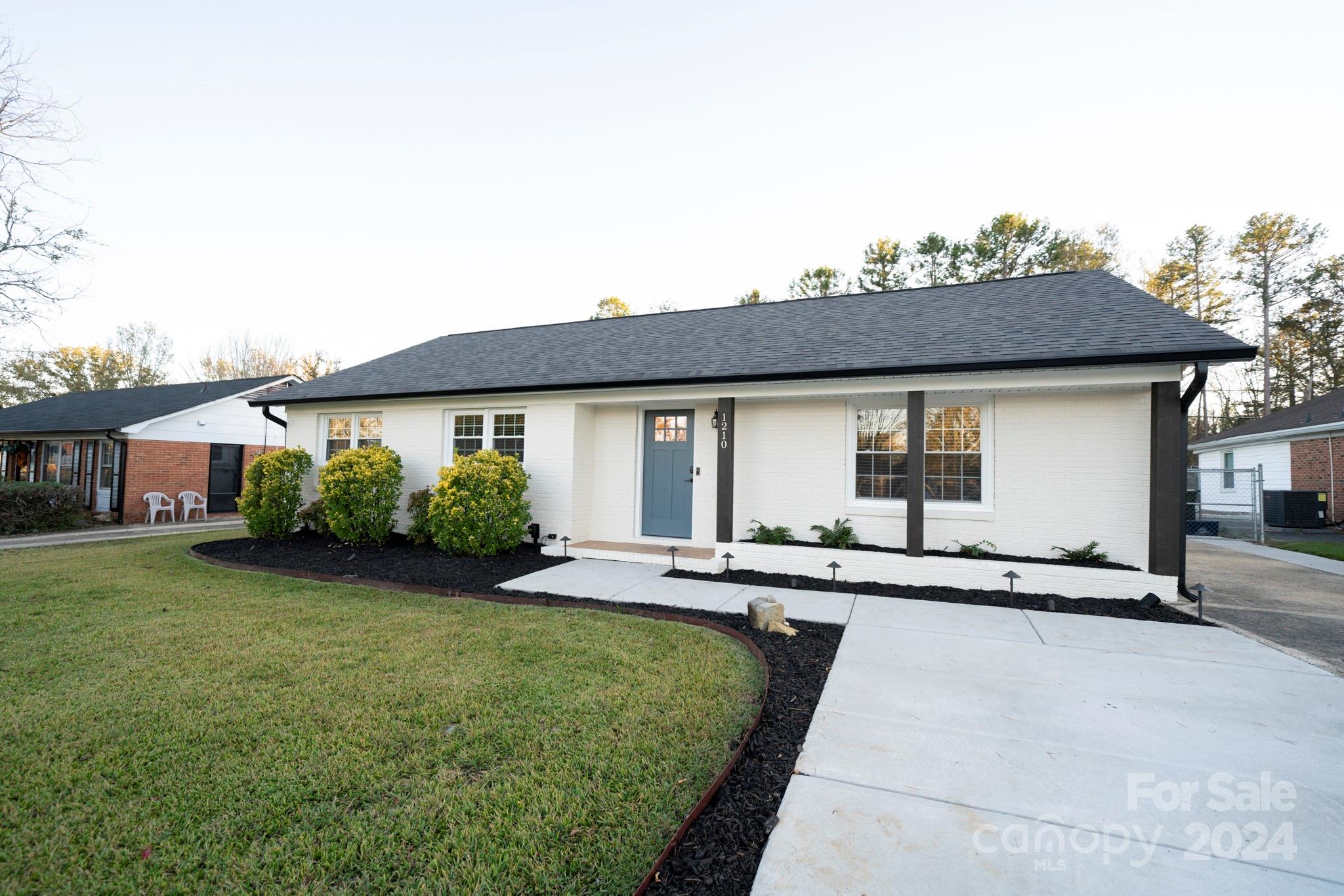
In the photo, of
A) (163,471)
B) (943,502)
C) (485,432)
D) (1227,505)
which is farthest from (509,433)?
(1227,505)

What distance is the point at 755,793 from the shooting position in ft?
7.67

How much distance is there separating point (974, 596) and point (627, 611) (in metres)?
3.96

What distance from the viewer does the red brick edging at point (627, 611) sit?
200cm

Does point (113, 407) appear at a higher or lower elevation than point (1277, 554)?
higher

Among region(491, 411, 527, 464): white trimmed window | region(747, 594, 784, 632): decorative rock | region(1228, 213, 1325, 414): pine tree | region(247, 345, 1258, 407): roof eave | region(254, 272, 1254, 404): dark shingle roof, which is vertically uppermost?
region(1228, 213, 1325, 414): pine tree

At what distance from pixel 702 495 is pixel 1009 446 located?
4.29m

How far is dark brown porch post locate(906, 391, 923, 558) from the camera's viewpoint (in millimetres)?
6281

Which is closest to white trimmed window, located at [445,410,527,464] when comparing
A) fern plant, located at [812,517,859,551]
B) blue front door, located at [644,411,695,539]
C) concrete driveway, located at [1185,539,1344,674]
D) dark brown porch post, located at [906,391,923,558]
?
blue front door, located at [644,411,695,539]

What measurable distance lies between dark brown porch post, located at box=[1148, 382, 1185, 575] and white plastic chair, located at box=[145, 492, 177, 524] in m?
21.0

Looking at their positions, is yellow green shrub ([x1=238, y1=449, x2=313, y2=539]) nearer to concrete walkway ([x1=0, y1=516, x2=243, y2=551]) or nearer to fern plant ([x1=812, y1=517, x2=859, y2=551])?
concrete walkway ([x1=0, y1=516, x2=243, y2=551])

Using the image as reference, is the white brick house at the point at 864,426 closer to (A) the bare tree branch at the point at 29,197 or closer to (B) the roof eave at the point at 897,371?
(B) the roof eave at the point at 897,371

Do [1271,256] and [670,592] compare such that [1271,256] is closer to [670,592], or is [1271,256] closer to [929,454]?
[929,454]

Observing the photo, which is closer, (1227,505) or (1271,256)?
(1227,505)

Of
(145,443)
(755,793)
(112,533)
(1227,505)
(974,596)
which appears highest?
(145,443)
